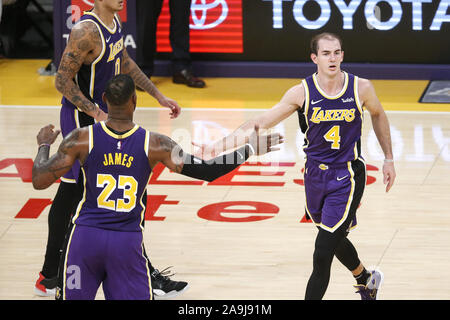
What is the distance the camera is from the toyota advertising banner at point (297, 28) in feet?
35.6

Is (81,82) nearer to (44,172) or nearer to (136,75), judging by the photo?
(136,75)

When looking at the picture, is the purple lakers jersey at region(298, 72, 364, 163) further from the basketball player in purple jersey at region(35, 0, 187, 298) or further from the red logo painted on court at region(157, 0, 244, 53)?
the red logo painted on court at region(157, 0, 244, 53)

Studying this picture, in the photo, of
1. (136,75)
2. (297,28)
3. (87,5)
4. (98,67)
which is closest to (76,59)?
(98,67)

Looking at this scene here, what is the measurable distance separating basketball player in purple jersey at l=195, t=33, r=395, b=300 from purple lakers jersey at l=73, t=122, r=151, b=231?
746 mm

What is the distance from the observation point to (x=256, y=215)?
718 cm

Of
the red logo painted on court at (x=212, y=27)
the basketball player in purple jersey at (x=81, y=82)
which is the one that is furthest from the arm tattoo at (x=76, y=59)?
the red logo painted on court at (x=212, y=27)

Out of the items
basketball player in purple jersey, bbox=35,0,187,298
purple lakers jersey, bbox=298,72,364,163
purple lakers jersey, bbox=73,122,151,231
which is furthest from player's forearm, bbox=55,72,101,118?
purple lakers jersey, bbox=298,72,364,163

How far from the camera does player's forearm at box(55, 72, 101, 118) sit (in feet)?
17.8

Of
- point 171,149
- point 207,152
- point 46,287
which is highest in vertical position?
point 171,149

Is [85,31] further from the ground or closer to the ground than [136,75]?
further from the ground

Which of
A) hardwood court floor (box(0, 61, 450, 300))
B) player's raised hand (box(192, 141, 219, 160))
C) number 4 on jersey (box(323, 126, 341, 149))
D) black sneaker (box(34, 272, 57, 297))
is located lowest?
hardwood court floor (box(0, 61, 450, 300))

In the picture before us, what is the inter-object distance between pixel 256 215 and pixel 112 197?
2910 millimetres
